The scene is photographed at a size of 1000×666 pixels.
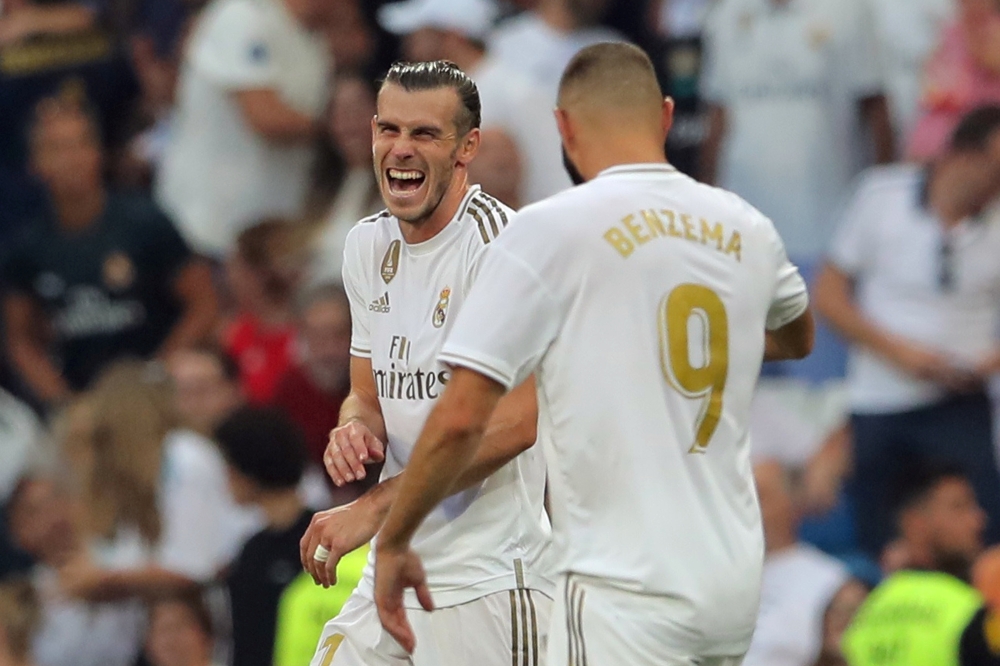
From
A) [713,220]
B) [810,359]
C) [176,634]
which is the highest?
[713,220]

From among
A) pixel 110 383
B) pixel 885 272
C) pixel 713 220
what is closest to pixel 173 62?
pixel 110 383

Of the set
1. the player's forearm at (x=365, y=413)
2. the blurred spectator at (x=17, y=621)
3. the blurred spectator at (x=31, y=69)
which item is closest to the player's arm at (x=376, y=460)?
the player's forearm at (x=365, y=413)

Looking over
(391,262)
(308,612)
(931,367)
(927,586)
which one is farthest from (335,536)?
(931,367)

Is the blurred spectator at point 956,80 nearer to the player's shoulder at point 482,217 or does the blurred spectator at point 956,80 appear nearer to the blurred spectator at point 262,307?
the blurred spectator at point 262,307

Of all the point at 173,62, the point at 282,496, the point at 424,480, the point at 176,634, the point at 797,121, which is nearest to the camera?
the point at 424,480

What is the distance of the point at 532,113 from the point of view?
9289 mm

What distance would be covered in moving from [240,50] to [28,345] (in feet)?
6.50

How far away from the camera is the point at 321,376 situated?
934 centimetres

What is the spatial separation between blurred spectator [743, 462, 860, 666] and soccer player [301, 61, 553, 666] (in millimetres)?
3271

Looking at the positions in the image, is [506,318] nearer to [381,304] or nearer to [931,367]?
[381,304]

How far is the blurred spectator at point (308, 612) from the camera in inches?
287

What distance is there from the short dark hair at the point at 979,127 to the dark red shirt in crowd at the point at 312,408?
9.98ft

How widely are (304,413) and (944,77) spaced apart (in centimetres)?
341

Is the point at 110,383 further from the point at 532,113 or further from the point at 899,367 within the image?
the point at 899,367
